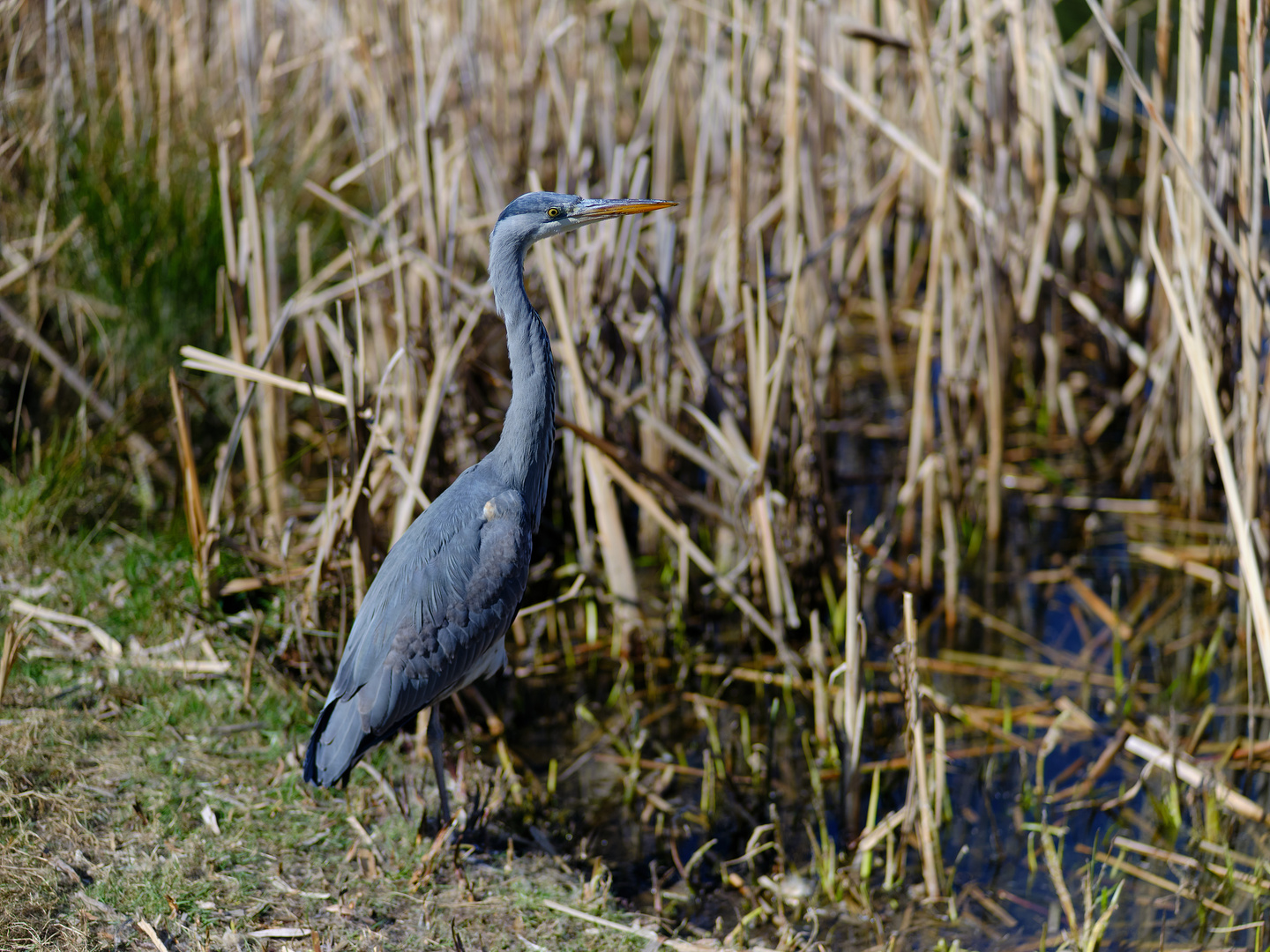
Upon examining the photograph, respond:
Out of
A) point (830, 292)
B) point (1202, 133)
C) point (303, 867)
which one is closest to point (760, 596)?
point (830, 292)

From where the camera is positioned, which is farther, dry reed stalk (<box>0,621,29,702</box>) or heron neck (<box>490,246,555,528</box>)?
heron neck (<box>490,246,555,528</box>)

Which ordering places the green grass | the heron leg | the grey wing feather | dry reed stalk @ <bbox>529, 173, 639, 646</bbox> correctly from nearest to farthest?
1. the green grass
2. the grey wing feather
3. the heron leg
4. dry reed stalk @ <bbox>529, 173, 639, 646</bbox>

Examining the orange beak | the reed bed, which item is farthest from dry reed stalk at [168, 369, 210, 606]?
the orange beak

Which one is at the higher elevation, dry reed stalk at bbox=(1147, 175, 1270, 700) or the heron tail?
dry reed stalk at bbox=(1147, 175, 1270, 700)

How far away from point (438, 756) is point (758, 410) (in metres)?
1.51

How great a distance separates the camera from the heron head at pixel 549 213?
295cm

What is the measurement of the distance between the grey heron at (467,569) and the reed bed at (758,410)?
342 mm

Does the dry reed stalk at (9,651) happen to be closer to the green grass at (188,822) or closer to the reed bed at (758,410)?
the green grass at (188,822)

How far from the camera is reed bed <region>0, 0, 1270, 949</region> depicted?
3.25m

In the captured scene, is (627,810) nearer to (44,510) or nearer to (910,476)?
(910,476)

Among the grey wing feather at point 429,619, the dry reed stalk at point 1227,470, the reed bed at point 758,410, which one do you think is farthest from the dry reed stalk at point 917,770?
the grey wing feather at point 429,619

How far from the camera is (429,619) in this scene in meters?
2.88

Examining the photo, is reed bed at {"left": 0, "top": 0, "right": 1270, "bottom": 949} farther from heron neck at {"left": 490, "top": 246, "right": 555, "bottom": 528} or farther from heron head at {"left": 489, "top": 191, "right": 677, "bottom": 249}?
heron head at {"left": 489, "top": 191, "right": 677, "bottom": 249}

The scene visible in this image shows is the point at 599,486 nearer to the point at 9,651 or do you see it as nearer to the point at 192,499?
the point at 192,499
